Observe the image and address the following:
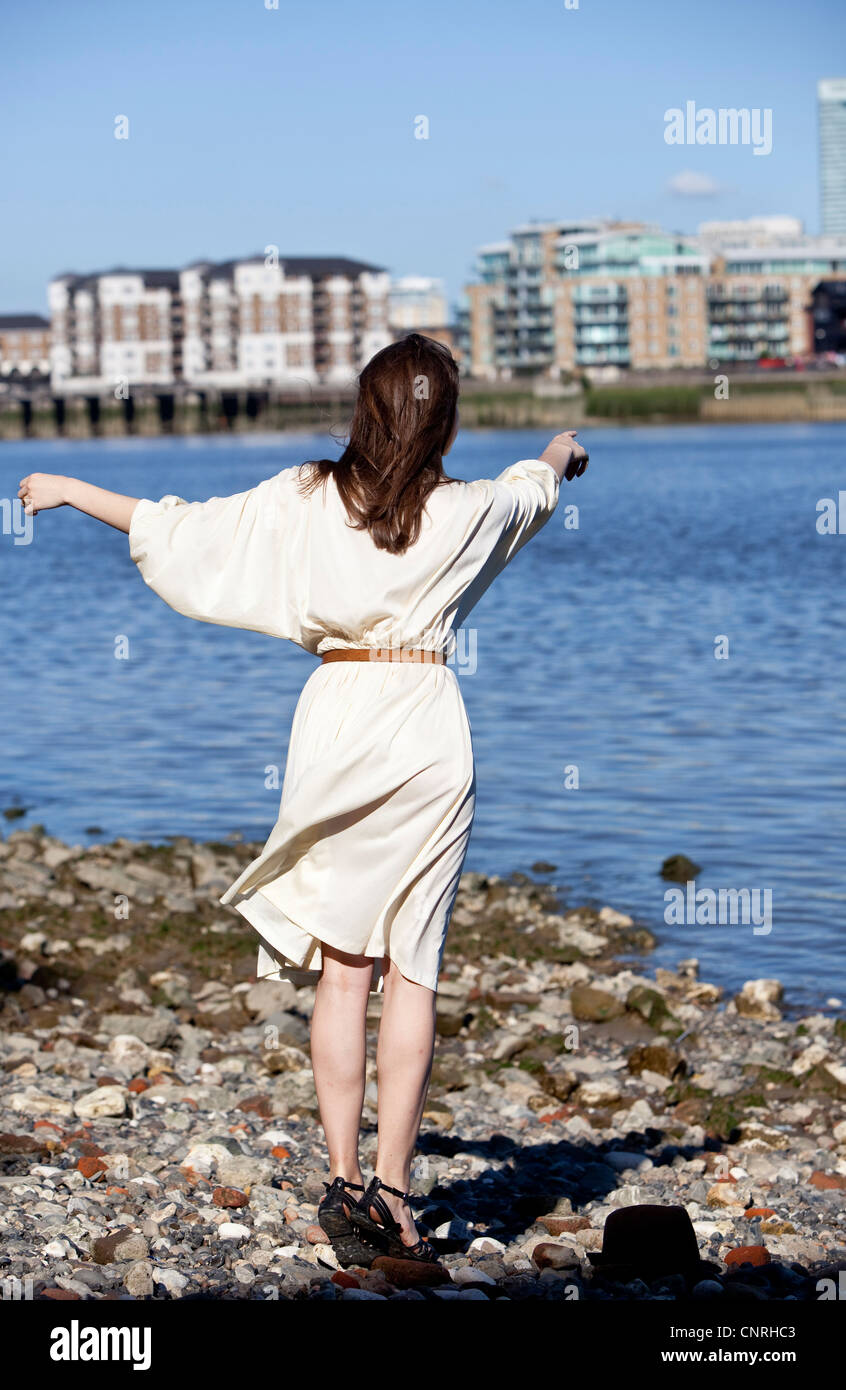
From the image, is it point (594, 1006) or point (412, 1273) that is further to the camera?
point (594, 1006)

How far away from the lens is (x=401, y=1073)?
405cm

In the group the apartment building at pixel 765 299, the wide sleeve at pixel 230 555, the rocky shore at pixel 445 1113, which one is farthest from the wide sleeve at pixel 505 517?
the apartment building at pixel 765 299

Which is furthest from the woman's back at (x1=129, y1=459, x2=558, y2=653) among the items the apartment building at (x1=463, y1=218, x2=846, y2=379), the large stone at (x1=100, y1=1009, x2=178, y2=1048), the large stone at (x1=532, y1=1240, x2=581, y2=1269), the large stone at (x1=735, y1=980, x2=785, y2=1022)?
Result: the apartment building at (x1=463, y1=218, x2=846, y2=379)

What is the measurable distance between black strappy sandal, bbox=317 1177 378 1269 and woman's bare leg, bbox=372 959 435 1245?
0.10 m

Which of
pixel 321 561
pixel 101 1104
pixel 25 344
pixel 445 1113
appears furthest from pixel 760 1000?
pixel 25 344

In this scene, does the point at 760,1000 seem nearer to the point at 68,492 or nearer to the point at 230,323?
the point at 68,492

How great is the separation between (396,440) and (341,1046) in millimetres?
1437

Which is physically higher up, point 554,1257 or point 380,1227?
point 380,1227

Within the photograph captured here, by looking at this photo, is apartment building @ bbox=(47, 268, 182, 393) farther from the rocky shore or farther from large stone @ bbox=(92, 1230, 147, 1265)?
large stone @ bbox=(92, 1230, 147, 1265)

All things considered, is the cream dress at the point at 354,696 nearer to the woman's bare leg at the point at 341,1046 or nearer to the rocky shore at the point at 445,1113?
the woman's bare leg at the point at 341,1046

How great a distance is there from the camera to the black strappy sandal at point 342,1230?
4.02 m

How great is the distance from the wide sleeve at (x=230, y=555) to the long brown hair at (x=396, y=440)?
19 centimetres
